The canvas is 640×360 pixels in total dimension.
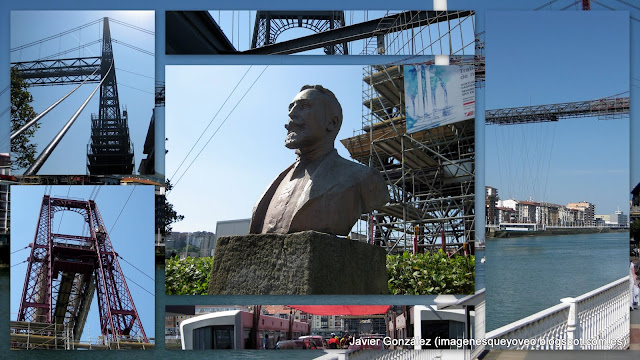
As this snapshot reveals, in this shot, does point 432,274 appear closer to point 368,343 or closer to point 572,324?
point 368,343

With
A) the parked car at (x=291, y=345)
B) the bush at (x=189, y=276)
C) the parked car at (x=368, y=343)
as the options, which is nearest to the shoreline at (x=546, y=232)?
the parked car at (x=368, y=343)

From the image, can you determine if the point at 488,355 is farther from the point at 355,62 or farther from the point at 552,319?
the point at 355,62

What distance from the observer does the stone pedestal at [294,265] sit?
19.6 feet

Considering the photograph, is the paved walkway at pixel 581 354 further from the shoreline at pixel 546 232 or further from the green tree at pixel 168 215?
the green tree at pixel 168 215

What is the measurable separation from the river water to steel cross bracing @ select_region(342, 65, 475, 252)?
1.32 ft

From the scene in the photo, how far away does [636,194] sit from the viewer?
683 cm

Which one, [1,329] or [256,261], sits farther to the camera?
[1,329]

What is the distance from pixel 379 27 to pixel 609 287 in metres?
3.34

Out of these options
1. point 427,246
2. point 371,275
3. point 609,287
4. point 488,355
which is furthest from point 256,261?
point 609,287

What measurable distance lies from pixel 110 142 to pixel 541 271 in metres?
4.37

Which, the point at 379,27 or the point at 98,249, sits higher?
the point at 379,27

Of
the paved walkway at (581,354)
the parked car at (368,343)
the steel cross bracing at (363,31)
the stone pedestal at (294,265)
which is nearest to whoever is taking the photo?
the stone pedestal at (294,265)

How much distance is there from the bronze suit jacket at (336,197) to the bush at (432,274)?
842 mm

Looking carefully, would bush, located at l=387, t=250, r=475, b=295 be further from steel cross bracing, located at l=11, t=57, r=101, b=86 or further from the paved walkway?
steel cross bracing, located at l=11, t=57, r=101, b=86
